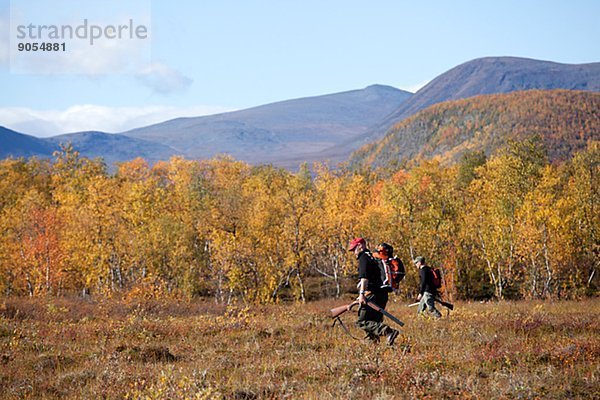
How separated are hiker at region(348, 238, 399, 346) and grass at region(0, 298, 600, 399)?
1.41 feet

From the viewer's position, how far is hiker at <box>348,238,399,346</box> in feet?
44.0

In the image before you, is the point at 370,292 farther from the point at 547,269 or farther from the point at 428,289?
the point at 547,269

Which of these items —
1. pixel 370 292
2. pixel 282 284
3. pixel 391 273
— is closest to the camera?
pixel 370 292

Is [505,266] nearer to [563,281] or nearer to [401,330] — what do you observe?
[563,281]

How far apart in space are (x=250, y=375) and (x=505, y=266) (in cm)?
3538

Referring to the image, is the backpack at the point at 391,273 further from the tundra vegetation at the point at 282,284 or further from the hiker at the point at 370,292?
the tundra vegetation at the point at 282,284

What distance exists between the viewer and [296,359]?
44.1ft

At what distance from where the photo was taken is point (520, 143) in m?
65.3

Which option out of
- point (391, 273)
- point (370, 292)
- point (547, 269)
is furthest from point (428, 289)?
point (547, 269)

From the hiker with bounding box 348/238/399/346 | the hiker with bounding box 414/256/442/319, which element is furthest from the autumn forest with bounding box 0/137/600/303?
the hiker with bounding box 348/238/399/346

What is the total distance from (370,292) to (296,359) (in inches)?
96.3

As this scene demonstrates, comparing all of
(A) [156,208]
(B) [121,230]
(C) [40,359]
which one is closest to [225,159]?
(A) [156,208]

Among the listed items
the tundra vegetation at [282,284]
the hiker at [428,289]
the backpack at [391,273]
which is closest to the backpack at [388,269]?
the backpack at [391,273]

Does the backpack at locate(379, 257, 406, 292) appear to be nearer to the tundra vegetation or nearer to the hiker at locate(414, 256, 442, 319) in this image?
the tundra vegetation
